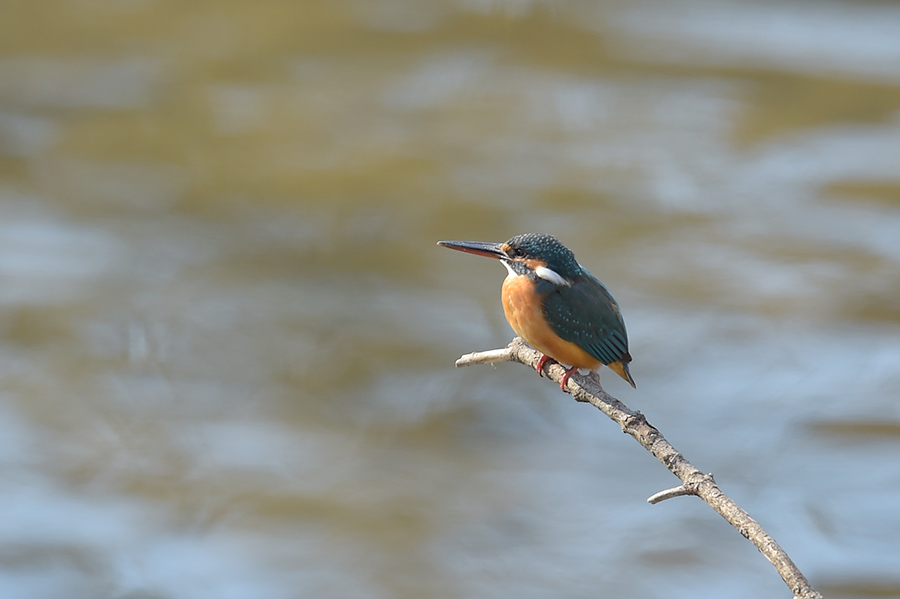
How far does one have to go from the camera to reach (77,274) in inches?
250

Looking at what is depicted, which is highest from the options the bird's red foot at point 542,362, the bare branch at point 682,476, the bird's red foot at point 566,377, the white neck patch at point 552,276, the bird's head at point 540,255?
the bird's head at point 540,255

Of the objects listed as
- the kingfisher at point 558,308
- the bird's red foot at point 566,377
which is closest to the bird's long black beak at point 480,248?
the kingfisher at point 558,308

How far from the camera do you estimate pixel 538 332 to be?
225 centimetres

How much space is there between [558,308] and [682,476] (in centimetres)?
62

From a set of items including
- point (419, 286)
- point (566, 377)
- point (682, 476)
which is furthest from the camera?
point (419, 286)

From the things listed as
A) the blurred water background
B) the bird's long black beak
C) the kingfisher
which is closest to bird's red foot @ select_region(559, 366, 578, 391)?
the kingfisher

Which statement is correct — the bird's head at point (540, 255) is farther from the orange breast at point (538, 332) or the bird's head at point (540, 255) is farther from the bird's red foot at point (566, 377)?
the bird's red foot at point (566, 377)

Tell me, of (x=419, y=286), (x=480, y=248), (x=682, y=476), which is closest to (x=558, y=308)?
(x=480, y=248)

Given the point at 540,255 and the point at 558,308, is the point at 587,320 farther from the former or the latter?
the point at 540,255

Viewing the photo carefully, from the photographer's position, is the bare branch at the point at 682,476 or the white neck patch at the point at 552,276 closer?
the bare branch at the point at 682,476

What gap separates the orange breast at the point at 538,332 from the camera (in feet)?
7.34

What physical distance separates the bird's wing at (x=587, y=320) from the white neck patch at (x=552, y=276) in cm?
1

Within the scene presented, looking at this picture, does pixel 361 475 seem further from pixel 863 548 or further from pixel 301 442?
pixel 863 548

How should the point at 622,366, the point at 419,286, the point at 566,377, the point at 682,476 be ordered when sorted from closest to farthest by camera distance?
the point at 682,476
the point at 566,377
the point at 622,366
the point at 419,286
